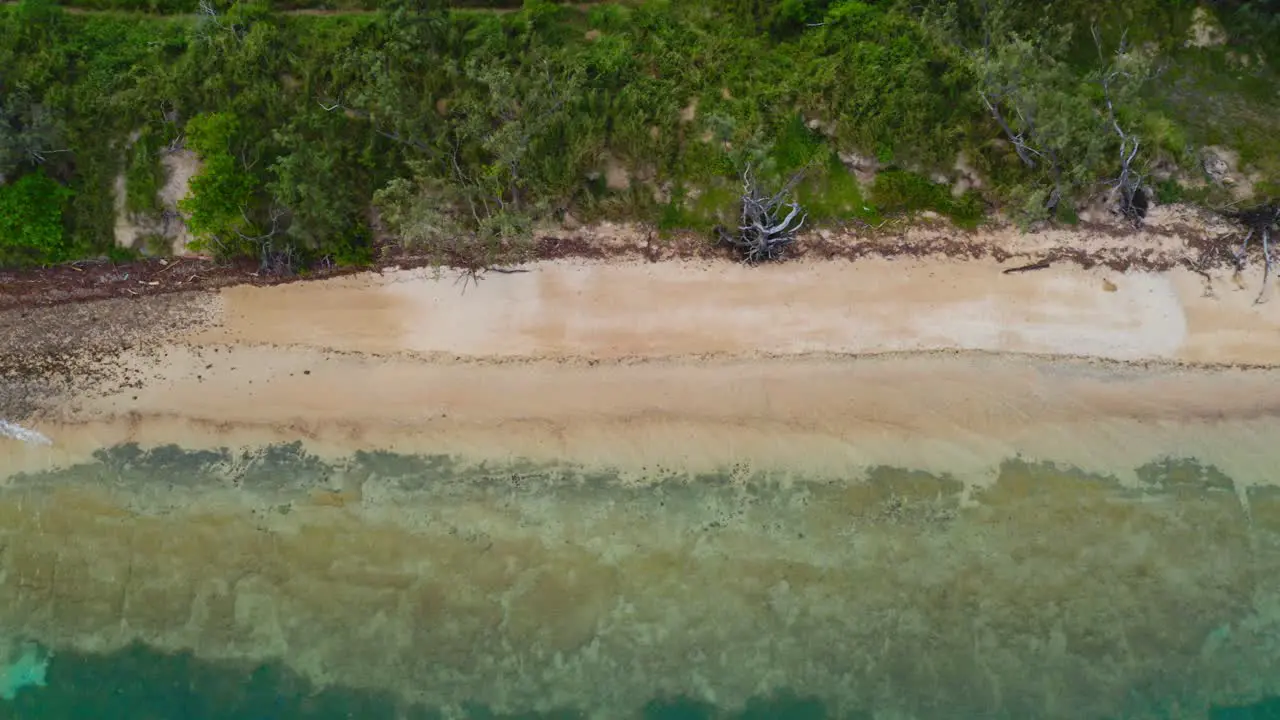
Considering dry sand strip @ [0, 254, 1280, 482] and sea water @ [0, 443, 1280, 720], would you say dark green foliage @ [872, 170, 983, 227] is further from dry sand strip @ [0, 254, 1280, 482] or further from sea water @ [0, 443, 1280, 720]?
sea water @ [0, 443, 1280, 720]

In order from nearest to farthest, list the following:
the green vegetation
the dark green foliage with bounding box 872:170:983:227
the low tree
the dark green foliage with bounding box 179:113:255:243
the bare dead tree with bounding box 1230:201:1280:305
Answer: the low tree, the dark green foliage with bounding box 179:113:255:243, the green vegetation, the bare dead tree with bounding box 1230:201:1280:305, the dark green foliage with bounding box 872:170:983:227

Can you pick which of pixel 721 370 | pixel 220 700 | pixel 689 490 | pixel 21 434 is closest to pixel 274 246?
pixel 21 434

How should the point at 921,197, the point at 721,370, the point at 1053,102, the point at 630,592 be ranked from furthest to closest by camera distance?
the point at 921,197
the point at 721,370
the point at 630,592
the point at 1053,102

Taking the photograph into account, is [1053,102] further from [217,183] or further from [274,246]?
[217,183]

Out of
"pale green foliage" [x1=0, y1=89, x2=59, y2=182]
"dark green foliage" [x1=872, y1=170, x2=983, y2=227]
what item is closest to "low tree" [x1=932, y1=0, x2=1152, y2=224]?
"dark green foliage" [x1=872, y1=170, x2=983, y2=227]

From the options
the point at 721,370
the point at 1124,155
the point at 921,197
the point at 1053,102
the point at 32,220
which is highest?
the point at 1053,102

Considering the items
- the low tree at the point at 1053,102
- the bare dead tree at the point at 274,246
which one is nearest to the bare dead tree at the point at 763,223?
the low tree at the point at 1053,102
